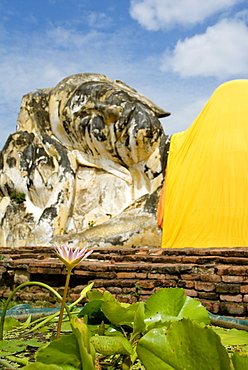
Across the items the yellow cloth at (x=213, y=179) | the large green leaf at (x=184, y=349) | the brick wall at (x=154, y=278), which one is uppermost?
the yellow cloth at (x=213, y=179)

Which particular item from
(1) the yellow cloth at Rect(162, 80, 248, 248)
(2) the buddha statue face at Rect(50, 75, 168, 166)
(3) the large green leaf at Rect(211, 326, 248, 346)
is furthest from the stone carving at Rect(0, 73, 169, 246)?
Result: (3) the large green leaf at Rect(211, 326, 248, 346)

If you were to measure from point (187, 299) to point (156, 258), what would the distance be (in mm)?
3361

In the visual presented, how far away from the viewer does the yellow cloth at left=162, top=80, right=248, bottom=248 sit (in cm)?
671

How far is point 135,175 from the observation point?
442 inches

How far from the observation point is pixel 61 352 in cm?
95

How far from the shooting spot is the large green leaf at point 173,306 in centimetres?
127

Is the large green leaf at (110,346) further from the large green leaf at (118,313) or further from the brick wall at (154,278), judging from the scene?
the brick wall at (154,278)

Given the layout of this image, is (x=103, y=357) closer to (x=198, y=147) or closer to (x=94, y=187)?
(x=198, y=147)

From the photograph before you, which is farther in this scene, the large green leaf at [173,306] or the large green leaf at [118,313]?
the large green leaf at [173,306]

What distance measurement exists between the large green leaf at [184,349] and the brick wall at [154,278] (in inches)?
94.3

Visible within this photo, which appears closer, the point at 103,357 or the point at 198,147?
the point at 103,357

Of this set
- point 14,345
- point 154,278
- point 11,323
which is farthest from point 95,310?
point 154,278

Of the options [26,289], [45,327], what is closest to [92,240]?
[26,289]

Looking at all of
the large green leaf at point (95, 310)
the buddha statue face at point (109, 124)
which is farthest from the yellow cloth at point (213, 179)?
the large green leaf at point (95, 310)
